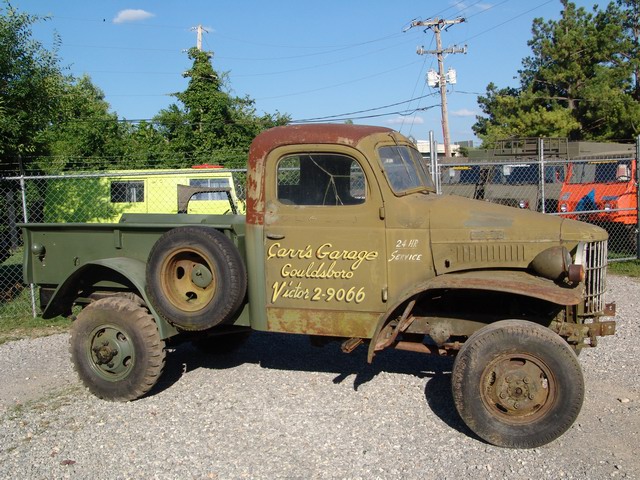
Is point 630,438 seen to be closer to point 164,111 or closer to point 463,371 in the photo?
point 463,371

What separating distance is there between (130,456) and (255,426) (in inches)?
36.5

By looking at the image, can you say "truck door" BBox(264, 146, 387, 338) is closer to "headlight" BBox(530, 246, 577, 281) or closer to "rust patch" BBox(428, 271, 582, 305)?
"rust patch" BBox(428, 271, 582, 305)

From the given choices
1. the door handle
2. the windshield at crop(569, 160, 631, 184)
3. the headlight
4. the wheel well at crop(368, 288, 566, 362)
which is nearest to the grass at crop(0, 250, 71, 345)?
the door handle

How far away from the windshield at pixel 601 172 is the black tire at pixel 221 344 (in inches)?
363

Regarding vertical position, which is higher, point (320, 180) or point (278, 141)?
point (278, 141)

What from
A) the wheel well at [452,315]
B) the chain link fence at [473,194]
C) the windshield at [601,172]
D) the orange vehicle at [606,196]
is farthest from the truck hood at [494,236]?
the windshield at [601,172]

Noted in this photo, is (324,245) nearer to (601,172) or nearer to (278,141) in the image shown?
(278,141)

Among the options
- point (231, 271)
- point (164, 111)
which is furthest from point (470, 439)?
point (164, 111)

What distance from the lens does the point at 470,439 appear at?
171 inches

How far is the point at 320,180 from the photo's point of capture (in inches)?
189

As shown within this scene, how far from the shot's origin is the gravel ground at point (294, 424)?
404cm

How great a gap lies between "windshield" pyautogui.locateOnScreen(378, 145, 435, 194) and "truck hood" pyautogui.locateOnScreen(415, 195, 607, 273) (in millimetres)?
349

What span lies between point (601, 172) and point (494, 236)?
10224mm

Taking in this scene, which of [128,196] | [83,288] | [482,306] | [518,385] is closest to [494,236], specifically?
[482,306]
